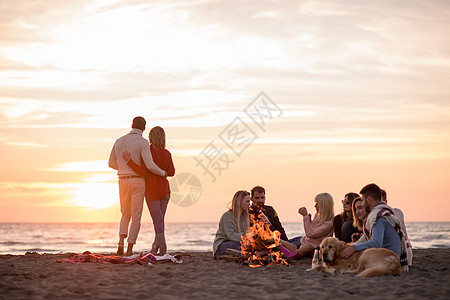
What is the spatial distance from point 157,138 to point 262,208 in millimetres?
2432

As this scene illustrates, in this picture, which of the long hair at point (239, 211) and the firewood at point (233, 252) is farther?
the firewood at point (233, 252)

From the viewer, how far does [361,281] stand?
6.89 metres

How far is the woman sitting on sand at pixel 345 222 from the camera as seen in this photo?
31.6 feet

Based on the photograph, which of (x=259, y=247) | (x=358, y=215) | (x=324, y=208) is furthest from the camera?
(x=324, y=208)

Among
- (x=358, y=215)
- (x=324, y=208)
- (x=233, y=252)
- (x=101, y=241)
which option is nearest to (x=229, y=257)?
(x=233, y=252)

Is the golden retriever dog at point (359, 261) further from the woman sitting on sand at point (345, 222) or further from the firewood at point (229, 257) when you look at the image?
the firewood at point (229, 257)

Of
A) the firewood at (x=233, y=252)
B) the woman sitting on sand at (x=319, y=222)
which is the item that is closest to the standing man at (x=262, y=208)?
the woman sitting on sand at (x=319, y=222)

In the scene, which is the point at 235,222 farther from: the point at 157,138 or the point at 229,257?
the point at 157,138

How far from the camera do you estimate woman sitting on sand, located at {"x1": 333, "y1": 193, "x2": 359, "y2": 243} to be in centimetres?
963

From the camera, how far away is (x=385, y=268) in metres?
7.34

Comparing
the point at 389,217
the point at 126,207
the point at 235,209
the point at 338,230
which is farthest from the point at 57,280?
the point at 338,230

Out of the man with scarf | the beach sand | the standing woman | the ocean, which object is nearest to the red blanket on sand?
the beach sand

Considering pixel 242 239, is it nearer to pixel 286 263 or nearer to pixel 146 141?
pixel 286 263

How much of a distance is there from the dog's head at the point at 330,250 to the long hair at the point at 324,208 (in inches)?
90.9
